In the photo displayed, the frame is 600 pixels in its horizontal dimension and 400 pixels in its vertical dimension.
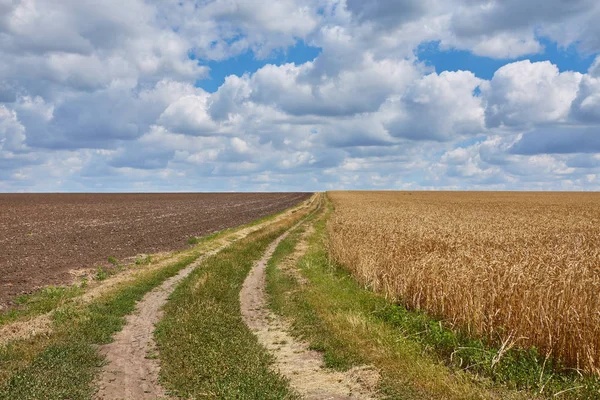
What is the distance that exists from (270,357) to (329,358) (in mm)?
1386

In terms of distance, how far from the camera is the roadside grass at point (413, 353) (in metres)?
8.45

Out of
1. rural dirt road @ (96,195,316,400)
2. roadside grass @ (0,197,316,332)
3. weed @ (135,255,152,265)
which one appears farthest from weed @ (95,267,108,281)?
rural dirt road @ (96,195,316,400)

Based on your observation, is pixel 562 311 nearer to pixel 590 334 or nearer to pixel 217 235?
pixel 590 334

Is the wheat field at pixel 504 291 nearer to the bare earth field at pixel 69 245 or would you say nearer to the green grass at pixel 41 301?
the green grass at pixel 41 301

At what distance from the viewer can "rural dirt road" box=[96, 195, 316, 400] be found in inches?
352

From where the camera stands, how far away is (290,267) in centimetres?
2277

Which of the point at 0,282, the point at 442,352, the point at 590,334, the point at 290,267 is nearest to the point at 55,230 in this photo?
the point at 0,282

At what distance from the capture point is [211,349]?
10.6 meters

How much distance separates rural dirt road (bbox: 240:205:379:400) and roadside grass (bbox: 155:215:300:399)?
37cm

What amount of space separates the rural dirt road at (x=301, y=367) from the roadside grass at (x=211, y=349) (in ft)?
1.20

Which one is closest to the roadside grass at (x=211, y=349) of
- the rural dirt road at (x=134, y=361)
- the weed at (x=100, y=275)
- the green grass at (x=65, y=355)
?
the rural dirt road at (x=134, y=361)

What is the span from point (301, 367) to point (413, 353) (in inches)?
104

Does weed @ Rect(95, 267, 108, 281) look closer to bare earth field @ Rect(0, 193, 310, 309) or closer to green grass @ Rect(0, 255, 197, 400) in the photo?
bare earth field @ Rect(0, 193, 310, 309)

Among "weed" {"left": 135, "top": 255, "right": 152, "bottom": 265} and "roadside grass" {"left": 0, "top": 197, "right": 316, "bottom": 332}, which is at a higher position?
"weed" {"left": 135, "top": 255, "right": 152, "bottom": 265}
